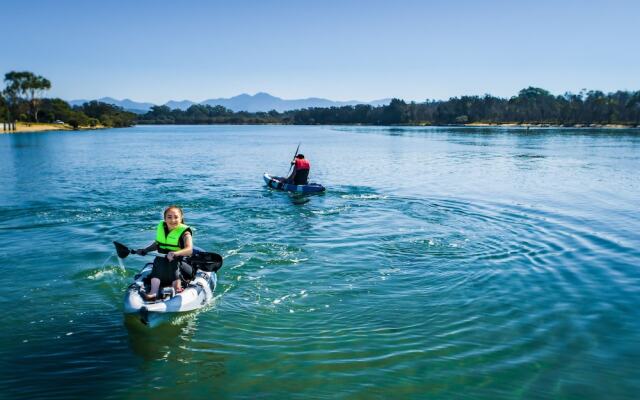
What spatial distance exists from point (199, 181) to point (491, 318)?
24356mm

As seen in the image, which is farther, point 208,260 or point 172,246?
point 208,260

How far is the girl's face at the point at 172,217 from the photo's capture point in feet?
33.7

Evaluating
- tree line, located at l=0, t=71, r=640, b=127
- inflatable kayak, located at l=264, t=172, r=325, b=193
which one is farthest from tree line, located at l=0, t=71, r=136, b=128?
inflatable kayak, located at l=264, t=172, r=325, b=193

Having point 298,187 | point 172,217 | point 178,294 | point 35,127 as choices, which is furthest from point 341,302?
point 35,127

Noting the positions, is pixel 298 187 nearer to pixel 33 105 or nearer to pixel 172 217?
pixel 172 217

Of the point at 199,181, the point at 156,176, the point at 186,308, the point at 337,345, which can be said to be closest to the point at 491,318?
the point at 337,345

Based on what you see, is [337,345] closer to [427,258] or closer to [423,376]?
[423,376]

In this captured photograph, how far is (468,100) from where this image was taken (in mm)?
196750

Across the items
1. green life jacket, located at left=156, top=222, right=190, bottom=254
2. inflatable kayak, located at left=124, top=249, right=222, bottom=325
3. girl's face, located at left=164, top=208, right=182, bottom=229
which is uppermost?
girl's face, located at left=164, top=208, right=182, bottom=229

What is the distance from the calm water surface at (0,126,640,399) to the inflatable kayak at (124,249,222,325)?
406 mm

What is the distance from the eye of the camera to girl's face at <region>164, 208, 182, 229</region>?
33.7 feet

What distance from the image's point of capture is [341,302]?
1130 centimetres

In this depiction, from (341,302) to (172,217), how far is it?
4.27 meters

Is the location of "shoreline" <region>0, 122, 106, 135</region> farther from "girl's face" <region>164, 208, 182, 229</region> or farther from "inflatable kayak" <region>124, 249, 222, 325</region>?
"girl's face" <region>164, 208, 182, 229</region>
